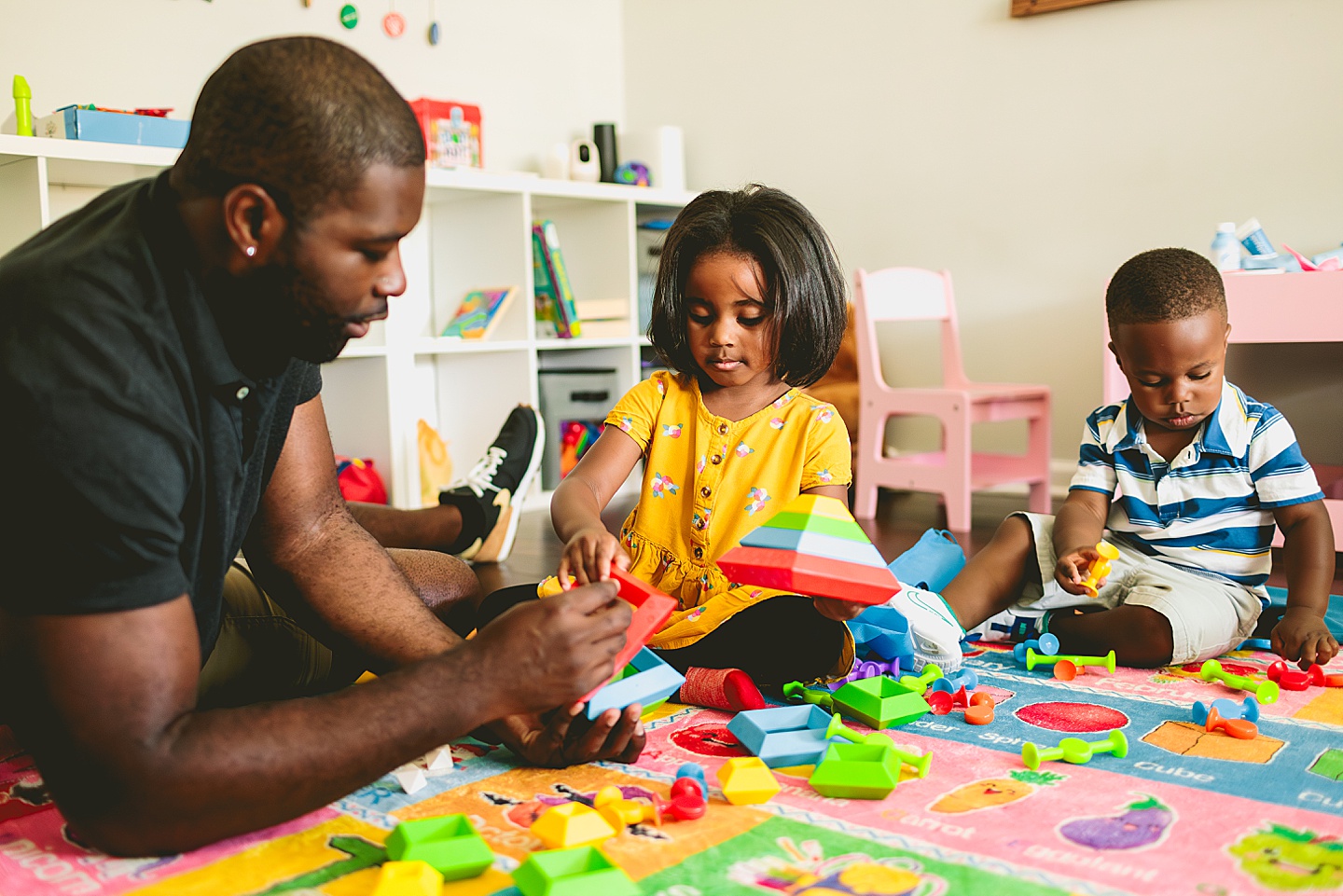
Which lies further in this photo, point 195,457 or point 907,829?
point 907,829

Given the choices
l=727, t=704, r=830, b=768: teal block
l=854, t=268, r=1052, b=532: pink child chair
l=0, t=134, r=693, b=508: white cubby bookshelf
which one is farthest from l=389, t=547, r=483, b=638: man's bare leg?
l=854, t=268, r=1052, b=532: pink child chair

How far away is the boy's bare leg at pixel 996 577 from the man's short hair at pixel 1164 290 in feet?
1.19

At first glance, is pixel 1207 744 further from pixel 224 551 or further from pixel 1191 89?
pixel 1191 89

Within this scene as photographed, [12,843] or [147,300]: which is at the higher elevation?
[147,300]

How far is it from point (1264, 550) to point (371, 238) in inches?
56.1

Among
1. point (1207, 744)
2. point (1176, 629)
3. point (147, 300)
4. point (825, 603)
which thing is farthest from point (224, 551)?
point (1176, 629)

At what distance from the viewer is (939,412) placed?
291 centimetres

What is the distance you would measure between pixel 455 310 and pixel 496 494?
1196 millimetres

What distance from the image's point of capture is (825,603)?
49.7 inches

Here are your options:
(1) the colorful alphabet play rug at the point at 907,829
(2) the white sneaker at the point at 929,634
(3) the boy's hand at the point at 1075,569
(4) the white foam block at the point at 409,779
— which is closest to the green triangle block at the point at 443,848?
(1) the colorful alphabet play rug at the point at 907,829

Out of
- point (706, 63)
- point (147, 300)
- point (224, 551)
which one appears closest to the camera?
point (147, 300)

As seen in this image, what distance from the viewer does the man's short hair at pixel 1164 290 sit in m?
1.61

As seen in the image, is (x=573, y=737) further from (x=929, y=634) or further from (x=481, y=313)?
(x=481, y=313)

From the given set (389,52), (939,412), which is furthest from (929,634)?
(389,52)
